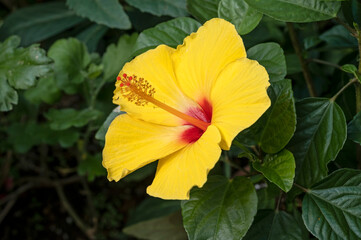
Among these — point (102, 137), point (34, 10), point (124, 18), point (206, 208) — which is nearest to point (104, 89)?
point (124, 18)

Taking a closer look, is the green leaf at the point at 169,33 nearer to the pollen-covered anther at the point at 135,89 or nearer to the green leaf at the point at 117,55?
the pollen-covered anther at the point at 135,89

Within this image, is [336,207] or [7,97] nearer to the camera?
[336,207]

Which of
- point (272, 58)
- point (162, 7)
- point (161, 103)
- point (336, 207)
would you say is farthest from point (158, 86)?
point (162, 7)

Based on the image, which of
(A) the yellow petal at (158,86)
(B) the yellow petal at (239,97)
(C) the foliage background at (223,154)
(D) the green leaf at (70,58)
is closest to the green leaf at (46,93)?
(C) the foliage background at (223,154)

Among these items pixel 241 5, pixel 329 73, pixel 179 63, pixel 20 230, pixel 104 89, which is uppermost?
pixel 241 5

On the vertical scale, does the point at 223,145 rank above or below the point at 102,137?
above

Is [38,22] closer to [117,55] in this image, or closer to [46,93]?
[46,93]

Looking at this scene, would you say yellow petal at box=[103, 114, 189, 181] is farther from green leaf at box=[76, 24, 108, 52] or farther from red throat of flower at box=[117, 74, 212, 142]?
green leaf at box=[76, 24, 108, 52]

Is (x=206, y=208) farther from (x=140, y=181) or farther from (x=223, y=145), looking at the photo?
(x=140, y=181)
